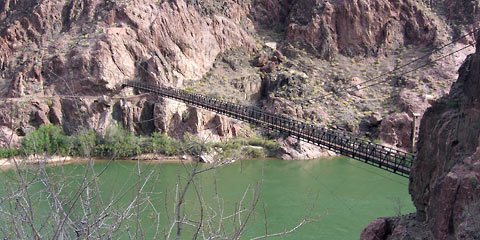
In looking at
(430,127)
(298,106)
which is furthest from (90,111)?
(430,127)

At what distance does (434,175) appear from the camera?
34.9 ft

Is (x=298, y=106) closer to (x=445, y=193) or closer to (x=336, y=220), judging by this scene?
(x=336, y=220)

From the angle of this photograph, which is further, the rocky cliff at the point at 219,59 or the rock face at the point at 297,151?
the rocky cliff at the point at 219,59

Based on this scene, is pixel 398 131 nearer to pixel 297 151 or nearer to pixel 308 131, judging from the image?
pixel 297 151

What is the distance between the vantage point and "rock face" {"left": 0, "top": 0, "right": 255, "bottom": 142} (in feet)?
109

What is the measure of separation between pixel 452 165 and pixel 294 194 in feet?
39.7

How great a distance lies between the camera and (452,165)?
9.74 m

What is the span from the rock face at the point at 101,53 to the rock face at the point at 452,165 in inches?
849

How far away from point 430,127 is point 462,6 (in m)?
40.5

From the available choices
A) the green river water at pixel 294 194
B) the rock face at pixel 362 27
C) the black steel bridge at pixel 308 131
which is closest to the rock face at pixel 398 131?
the black steel bridge at pixel 308 131

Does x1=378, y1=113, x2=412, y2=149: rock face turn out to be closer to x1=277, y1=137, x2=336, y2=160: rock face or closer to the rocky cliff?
the rocky cliff

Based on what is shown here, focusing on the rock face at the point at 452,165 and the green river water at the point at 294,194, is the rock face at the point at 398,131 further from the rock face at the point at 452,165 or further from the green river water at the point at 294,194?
the rock face at the point at 452,165

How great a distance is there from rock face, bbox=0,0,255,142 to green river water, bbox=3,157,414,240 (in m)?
6.03

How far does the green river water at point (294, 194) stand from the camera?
15.7m
